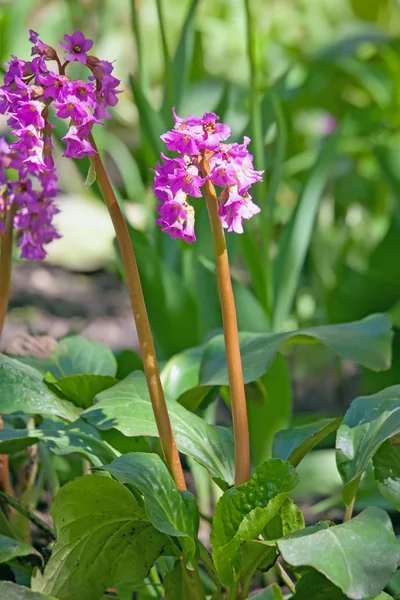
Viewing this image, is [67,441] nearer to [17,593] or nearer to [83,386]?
[83,386]

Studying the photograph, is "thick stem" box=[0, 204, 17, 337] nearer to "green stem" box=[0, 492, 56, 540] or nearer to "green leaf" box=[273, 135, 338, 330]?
"green stem" box=[0, 492, 56, 540]

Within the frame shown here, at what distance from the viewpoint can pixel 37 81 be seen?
1055 millimetres

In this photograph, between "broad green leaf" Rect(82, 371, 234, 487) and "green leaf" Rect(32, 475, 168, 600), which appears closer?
"green leaf" Rect(32, 475, 168, 600)

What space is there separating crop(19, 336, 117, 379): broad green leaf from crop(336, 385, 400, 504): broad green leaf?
0.47m

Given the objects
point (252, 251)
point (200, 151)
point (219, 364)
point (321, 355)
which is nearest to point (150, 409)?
point (219, 364)

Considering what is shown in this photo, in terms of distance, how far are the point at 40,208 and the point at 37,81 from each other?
12.4 inches

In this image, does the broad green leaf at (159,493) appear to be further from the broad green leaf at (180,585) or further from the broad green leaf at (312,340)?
the broad green leaf at (312,340)

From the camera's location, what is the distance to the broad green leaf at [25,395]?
1263 mm

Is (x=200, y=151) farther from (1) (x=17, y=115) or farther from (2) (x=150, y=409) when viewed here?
(2) (x=150, y=409)

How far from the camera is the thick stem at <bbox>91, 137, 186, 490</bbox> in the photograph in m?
1.08

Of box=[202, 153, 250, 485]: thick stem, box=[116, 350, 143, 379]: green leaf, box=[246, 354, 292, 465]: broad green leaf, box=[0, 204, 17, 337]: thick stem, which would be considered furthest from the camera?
box=[246, 354, 292, 465]: broad green leaf

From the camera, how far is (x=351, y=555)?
0.99m

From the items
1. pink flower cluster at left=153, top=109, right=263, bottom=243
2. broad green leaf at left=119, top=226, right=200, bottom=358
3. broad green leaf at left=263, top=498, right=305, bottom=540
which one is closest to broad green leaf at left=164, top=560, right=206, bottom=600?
broad green leaf at left=263, top=498, right=305, bottom=540

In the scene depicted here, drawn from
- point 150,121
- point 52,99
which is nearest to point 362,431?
point 52,99
